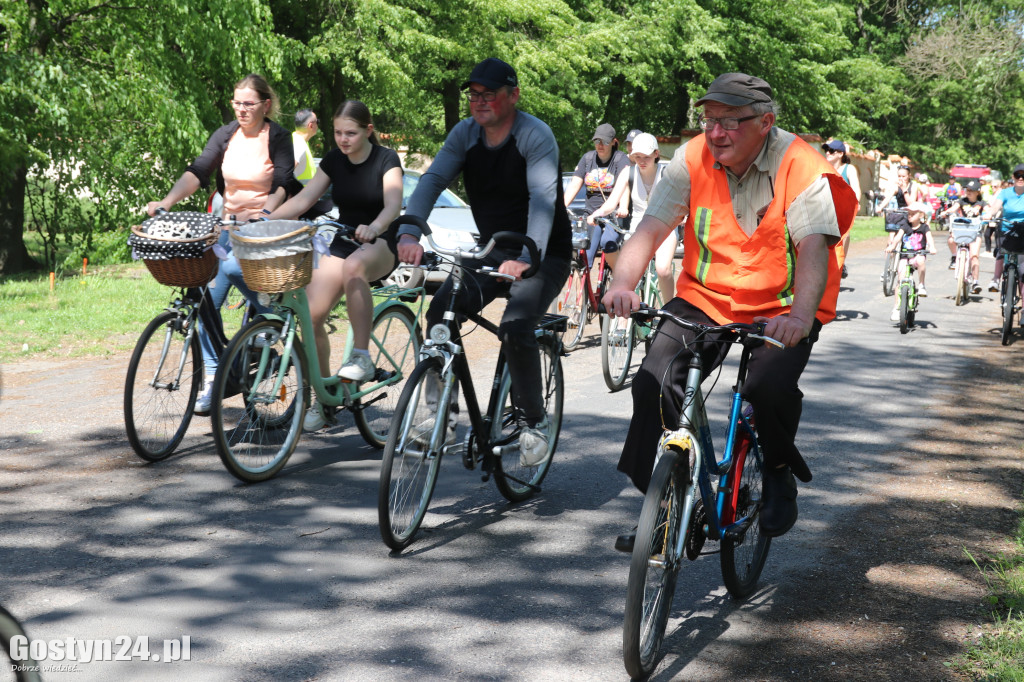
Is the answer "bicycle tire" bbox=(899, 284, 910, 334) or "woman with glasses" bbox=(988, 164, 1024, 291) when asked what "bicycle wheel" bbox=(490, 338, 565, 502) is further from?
"woman with glasses" bbox=(988, 164, 1024, 291)

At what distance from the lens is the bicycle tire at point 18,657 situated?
2.52 metres

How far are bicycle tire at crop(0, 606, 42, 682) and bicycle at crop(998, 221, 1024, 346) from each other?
11.4 m

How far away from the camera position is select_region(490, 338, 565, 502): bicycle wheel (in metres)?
5.49

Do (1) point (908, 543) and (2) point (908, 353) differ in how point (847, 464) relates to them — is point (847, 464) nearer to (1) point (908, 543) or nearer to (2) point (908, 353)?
(1) point (908, 543)

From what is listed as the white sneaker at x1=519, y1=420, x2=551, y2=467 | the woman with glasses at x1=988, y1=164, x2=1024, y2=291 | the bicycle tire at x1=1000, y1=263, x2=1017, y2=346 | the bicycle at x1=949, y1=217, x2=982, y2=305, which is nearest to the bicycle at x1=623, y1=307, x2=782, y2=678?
the white sneaker at x1=519, y1=420, x2=551, y2=467

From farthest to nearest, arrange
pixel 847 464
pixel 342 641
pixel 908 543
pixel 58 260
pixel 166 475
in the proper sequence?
1. pixel 58 260
2. pixel 847 464
3. pixel 166 475
4. pixel 908 543
5. pixel 342 641

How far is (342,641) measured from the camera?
395cm

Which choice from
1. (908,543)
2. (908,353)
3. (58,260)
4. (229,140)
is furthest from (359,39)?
(908,543)

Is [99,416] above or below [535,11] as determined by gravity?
below

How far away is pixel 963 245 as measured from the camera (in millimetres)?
15305

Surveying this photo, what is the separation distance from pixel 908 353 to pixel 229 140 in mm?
7351

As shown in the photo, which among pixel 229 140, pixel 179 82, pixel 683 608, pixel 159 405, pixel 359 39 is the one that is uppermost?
pixel 359 39

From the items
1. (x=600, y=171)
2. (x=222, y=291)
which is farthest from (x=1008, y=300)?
(x=222, y=291)

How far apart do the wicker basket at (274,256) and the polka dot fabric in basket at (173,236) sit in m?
0.32
